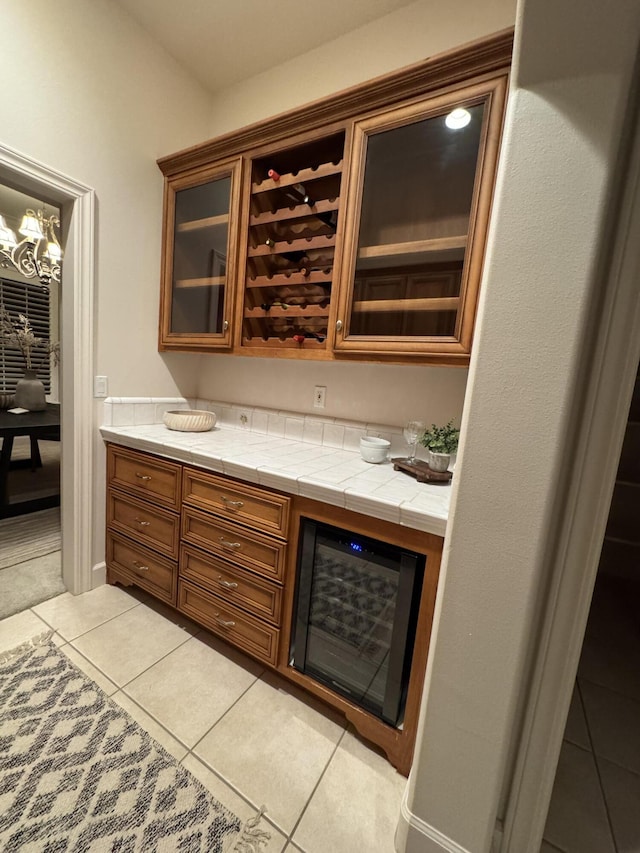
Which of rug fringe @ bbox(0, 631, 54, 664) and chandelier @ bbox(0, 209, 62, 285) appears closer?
rug fringe @ bbox(0, 631, 54, 664)

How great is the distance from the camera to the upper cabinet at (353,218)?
1167mm

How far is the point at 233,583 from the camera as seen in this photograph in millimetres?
1423

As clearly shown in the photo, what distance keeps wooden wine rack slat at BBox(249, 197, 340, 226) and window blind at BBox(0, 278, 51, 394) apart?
442cm

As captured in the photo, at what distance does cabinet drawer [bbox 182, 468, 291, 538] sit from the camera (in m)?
1.27

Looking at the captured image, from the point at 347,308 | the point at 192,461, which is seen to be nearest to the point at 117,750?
the point at 192,461

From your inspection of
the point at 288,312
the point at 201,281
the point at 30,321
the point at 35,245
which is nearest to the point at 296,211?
the point at 288,312

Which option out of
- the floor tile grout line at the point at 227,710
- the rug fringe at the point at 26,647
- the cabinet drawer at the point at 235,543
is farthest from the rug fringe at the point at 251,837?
the rug fringe at the point at 26,647

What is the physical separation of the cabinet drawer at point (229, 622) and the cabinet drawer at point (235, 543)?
0.22 m

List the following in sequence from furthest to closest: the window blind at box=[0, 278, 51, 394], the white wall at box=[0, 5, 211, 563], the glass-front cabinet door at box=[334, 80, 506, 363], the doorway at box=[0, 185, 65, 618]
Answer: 1. the window blind at box=[0, 278, 51, 394]
2. the doorway at box=[0, 185, 65, 618]
3. the white wall at box=[0, 5, 211, 563]
4. the glass-front cabinet door at box=[334, 80, 506, 363]

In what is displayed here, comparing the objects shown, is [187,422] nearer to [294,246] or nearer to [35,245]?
[294,246]

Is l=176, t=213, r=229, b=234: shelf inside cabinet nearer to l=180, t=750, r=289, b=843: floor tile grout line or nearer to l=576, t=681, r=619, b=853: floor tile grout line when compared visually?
l=180, t=750, r=289, b=843: floor tile grout line

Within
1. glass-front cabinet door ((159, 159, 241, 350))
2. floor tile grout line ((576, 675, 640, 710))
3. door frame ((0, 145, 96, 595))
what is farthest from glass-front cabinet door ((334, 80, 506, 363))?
floor tile grout line ((576, 675, 640, 710))

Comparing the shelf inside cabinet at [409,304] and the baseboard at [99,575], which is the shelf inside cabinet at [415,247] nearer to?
the shelf inside cabinet at [409,304]

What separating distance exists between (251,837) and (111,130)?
111 inches
